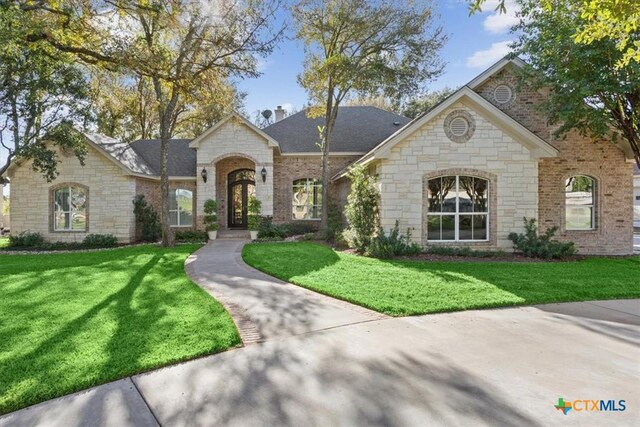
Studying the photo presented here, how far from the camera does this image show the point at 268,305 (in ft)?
20.1

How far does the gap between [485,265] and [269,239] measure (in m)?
9.13

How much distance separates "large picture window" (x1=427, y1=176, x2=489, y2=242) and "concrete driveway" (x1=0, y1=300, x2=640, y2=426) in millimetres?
7004

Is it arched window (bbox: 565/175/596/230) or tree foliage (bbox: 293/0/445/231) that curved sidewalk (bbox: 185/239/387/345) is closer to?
tree foliage (bbox: 293/0/445/231)

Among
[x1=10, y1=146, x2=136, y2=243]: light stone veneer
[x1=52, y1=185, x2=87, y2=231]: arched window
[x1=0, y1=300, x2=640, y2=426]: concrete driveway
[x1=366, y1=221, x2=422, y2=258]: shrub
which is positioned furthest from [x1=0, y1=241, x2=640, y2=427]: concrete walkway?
[x1=52, y1=185, x2=87, y2=231]: arched window

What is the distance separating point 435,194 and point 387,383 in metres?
9.35

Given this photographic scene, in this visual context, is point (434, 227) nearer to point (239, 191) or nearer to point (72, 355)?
point (72, 355)

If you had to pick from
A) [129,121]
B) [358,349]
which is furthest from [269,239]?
[129,121]

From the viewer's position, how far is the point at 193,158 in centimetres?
1945

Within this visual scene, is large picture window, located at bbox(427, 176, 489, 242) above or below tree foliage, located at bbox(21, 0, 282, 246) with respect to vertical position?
below

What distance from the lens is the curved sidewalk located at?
5.09 meters

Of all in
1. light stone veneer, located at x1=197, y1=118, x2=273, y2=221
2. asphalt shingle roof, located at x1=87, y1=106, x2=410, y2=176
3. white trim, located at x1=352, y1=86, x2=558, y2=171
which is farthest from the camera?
asphalt shingle roof, located at x1=87, y1=106, x2=410, y2=176

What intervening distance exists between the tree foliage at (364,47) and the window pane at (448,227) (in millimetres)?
6542

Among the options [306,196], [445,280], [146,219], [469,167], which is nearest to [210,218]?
[146,219]

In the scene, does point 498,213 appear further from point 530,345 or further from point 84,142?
point 84,142
